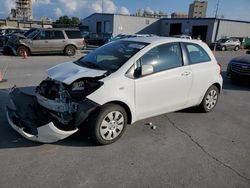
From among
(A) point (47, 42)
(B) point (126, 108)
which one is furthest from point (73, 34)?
(B) point (126, 108)

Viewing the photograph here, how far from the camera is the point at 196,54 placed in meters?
5.09

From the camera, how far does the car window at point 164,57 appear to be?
426 cm

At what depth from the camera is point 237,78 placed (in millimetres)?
9305

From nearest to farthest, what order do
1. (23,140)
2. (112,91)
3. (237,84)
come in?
1. (112,91)
2. (23,140)
3. (237,84)

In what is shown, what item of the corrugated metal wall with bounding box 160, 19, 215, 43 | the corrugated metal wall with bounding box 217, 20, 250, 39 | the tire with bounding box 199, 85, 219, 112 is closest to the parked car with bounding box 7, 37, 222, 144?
the tire with bounding box 199, 85, 219, 112

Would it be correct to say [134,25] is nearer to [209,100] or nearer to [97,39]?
[97,39]

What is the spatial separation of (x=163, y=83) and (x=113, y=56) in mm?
1044

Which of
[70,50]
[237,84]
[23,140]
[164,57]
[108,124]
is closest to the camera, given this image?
[108,124]

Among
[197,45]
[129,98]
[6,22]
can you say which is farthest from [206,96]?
[6,22]

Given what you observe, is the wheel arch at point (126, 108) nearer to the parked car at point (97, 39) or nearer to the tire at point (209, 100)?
the tire at point (209, 100)

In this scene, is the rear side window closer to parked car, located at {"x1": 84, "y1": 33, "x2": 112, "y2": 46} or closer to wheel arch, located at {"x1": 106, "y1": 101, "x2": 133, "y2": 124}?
parked car, located at {"x1": 84, "y1": 33, "x2": 112, "y2": 46}

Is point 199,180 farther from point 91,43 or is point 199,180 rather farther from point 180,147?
point 91,43

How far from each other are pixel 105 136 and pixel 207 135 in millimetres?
1973

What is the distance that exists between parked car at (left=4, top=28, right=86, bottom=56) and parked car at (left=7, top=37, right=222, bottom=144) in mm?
11475
